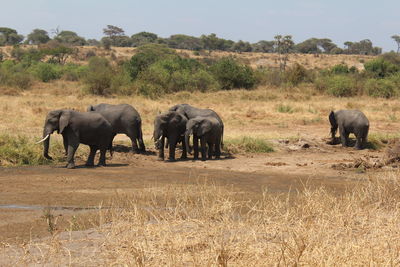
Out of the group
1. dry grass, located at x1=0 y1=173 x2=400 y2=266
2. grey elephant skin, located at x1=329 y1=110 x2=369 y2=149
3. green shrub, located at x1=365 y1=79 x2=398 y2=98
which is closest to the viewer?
dry grass, located at x1=0 y1=173 x2=400 y2=266

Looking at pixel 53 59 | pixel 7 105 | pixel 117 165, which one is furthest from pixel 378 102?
pixel 53 59

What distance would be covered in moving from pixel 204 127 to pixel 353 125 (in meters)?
4.94

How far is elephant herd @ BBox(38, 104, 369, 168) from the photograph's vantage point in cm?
1402

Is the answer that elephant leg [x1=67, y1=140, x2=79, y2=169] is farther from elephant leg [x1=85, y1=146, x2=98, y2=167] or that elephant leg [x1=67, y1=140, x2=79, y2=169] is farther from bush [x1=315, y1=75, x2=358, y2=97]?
bush [x1=315, y1=75, x2=358, y2=97]

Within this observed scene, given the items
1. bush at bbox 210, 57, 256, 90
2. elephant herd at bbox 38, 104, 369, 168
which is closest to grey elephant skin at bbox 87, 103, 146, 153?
elephant herd at bbox 38, 104, 369, 168

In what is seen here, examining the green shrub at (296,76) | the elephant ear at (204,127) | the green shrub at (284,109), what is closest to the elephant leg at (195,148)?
the elephant ear at (204,127)

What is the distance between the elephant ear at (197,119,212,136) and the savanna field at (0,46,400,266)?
81cm

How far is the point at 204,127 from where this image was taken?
1577cm

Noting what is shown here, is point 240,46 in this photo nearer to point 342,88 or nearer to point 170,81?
point 342,88

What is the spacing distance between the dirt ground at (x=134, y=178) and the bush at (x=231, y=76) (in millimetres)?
18070

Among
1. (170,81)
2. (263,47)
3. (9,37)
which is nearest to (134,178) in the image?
(170,81)

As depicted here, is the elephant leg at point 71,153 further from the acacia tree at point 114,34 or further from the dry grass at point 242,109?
the acacia tree at point 114,34

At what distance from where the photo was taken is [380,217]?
25.4 feet

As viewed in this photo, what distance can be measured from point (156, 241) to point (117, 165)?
8177mm
